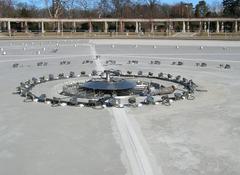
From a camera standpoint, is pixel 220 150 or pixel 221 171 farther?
pixel 220 150

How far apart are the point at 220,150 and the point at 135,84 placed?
6.72m

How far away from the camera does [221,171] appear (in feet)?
20.7

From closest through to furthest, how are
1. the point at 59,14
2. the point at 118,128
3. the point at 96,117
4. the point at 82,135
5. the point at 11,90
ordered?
the point at 82,135 → the point at 118,128 → the point at 96,117 → the point at 11,90 → the point at 59,14

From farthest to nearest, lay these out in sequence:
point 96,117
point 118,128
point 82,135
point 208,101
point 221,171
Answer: point 208,101 < point 96,117 < point 118,128 < point 82,135 < point 221,171

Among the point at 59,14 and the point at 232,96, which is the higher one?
the point at 59,14

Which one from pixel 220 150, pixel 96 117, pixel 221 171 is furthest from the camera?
pixel 96 117

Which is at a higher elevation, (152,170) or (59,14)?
(59,14)

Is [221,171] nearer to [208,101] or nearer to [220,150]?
[220,150]

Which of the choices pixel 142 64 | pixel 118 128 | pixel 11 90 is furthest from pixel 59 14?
pixel 118 128

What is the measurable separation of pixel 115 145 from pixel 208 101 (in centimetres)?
495

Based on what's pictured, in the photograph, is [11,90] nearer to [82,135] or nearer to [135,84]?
[135,84]

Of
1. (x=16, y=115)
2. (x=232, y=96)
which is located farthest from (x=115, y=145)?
(x=232, y=96)

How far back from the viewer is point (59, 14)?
86688mm

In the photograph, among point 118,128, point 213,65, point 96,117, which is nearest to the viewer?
point 118,128
